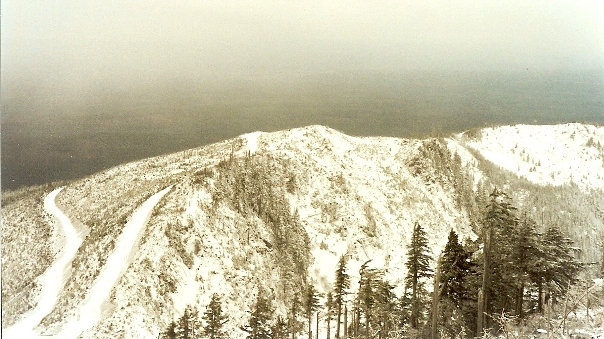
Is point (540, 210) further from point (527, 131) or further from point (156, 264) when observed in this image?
point (156, 264)

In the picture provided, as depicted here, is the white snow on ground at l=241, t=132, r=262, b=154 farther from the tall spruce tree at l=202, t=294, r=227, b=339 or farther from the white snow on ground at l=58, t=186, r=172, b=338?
the tall spruce tree at l=202, t=294, r=227, b=339

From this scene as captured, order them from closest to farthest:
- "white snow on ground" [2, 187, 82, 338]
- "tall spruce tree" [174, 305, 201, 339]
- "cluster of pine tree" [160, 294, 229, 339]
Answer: "white snow on ground" [2, 187, 82, 338] < "cluster of pine tree" [160, 294, 229, 339] < "tall spruce tree" [174, 305, 201, 339]

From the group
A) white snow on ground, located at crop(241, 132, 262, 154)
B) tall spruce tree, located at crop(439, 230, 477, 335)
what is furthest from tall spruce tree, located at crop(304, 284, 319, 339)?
white snow on ground, located at crop(241, 132, 262, 154)

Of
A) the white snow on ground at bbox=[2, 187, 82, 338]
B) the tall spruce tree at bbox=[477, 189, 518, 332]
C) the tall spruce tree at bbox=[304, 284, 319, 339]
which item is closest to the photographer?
the tall spruce tree at bbox=[477, 189, 518, 332]

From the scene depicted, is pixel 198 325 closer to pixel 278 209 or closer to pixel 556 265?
pixel 278 209

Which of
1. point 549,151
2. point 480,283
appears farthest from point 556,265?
point 549,151

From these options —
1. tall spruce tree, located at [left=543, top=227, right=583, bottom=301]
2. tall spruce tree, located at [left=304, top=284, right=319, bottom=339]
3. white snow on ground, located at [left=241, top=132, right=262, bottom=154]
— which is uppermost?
white snow on ground, located at [left=241, top=132, right=262, bottom=154]

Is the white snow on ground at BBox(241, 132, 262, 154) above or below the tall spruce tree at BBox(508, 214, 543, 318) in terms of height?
above

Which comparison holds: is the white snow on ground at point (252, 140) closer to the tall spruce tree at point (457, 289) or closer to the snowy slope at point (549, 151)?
the tall spruce tree at point (457, 289)

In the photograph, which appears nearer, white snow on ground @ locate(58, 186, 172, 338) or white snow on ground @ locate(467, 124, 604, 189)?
white snow on ground @ locate(58, 186, 172, 338)
